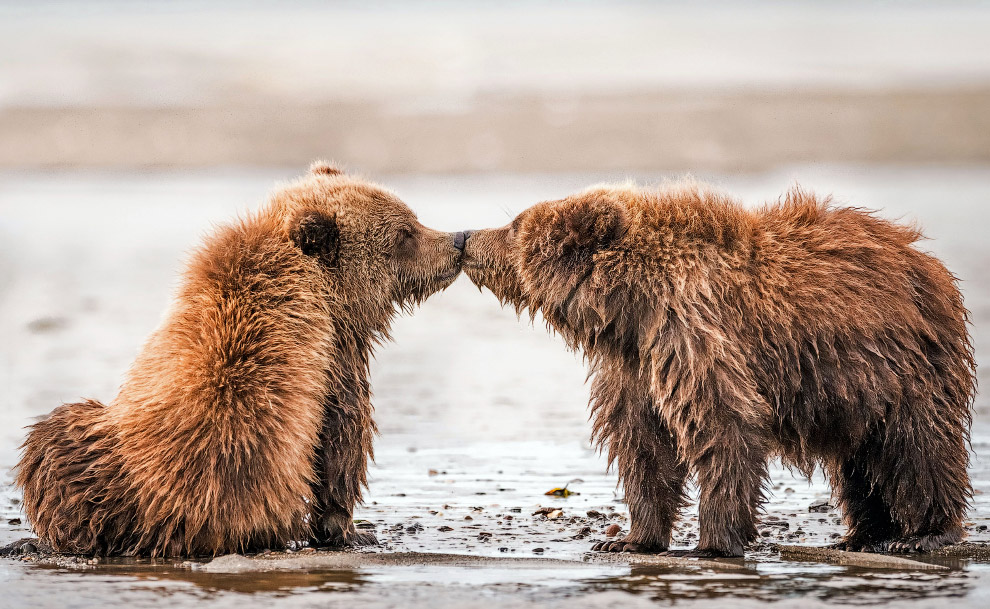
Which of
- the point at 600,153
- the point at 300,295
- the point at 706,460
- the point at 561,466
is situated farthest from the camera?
the point at 600,153

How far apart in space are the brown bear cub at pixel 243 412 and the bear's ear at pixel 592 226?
1.12 m

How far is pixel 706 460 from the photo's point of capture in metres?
6.78

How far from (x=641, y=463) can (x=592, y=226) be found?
1.36m

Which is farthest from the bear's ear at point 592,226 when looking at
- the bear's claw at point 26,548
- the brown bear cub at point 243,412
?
the bear's claw at point 26,548

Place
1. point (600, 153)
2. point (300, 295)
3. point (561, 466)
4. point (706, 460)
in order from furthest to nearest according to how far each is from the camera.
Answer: point (600, 153) < point (561, 466) < point (300, 295) < point (706, 460)

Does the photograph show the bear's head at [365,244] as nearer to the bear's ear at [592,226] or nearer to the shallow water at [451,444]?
the shallow water at [451,444]

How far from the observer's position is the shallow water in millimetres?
5969

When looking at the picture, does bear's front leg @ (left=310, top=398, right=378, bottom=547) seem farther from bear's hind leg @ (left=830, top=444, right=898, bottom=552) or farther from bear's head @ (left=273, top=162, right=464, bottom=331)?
bear's hind leg @ (left=830, top=444, right=898, bottom=552)

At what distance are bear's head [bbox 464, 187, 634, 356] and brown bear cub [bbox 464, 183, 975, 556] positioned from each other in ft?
0.04

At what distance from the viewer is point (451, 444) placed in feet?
33.9

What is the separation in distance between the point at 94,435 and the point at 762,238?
376 centimetres

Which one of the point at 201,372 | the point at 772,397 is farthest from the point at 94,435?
the point at 772,397

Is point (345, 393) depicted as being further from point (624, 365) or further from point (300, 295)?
point (624, 365)

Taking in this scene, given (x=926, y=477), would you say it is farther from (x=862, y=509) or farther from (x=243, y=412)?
(x=243, y=412)
